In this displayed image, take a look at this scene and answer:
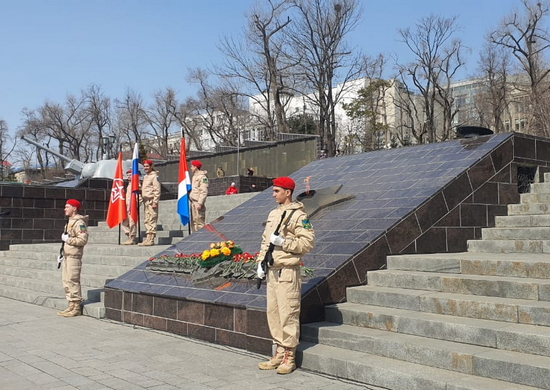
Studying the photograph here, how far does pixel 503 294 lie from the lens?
6.02 metres

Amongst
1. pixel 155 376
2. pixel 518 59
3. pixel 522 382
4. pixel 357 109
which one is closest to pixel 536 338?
pixel 522 382

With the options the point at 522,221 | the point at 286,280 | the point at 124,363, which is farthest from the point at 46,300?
the point at 522,221

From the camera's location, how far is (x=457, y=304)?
234 inches

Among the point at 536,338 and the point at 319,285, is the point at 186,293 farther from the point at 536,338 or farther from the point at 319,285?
the point at 536,338

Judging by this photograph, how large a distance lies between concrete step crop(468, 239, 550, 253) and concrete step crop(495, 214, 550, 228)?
600mm

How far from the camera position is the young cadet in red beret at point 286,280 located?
580cm

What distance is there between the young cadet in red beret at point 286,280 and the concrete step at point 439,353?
522mm

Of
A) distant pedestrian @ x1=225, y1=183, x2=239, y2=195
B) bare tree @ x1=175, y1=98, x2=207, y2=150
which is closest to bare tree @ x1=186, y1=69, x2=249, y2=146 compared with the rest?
bare tree @ x1=175, y1=98, x2=207, y2=150

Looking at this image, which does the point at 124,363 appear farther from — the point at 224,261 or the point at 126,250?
the point at 126,250

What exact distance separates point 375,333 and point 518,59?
35585 millimetres

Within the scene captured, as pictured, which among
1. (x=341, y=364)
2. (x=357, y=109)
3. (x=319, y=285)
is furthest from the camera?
(x=357, y=109)

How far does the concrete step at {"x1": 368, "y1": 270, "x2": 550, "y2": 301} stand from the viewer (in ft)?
19.0

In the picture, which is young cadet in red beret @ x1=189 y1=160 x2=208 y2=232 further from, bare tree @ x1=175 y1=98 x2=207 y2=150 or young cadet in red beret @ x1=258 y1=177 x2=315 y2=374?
bare tree @ x1=175 y1=98 x2=207 y2=150

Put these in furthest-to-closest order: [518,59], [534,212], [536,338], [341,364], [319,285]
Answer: [518,59]
[534,212]
[319,285]
[341,364]
[536,338]
